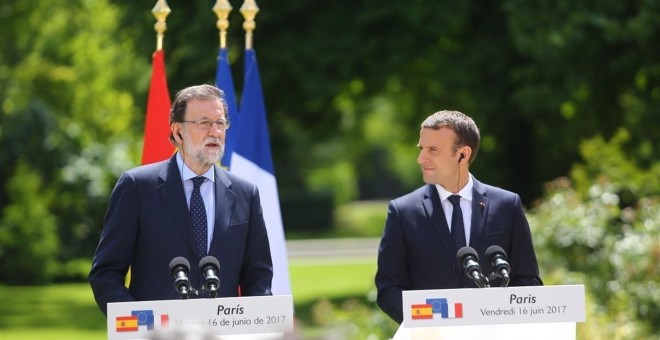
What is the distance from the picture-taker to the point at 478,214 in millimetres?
5105

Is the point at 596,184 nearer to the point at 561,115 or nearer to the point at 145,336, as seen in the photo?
the point at 561,115

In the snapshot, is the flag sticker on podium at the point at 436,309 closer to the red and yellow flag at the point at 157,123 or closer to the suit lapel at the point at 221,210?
the suit lapel at the point at 221,210

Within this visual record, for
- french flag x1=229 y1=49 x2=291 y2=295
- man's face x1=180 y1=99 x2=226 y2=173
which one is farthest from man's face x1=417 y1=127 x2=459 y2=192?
french flag x1=229 y1=49 x2=291 y2=295

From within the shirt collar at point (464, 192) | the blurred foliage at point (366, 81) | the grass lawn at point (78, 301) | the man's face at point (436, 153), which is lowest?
the shirt collar at point (464, 192)

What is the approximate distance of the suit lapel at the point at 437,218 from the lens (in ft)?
16.7

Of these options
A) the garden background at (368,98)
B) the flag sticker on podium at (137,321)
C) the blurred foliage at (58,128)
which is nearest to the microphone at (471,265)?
the flag sticker on podium at (137,321)

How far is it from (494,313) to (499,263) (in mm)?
270

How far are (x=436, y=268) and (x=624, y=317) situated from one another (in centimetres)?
601

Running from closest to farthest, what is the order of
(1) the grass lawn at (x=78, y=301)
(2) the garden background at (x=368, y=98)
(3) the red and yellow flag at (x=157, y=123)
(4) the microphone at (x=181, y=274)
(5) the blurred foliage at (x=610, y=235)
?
(4) the microphone at (x=181, y=274) < (3) the red and yellow flag at (x=157, y=123) < (5) the blurred foliage at (x=610, y=235) < (2) the garden background at (x=368, y=98) < (1) the grass lawn at (x=78, y=301)

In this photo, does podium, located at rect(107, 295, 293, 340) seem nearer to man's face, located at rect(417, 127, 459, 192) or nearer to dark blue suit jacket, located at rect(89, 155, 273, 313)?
dark blue suit jacket, located at rect(89, 155, 273, 313)

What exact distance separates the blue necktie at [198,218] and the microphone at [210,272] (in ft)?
0.88

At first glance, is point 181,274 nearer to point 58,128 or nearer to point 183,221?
point 183,221

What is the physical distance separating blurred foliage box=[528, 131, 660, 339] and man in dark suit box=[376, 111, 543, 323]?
4.99m

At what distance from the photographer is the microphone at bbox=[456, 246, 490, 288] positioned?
4.65 metres
